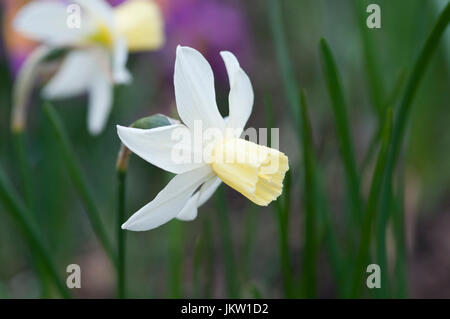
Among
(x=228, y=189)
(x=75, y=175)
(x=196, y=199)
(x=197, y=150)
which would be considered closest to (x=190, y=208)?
(x=196, y=199)

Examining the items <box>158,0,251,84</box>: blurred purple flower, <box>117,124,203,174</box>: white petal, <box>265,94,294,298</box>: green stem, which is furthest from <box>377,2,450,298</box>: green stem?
<box>158,0,251,84</box>: blurred purple flower

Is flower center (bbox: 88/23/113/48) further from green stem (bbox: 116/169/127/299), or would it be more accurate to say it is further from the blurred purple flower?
the blurred purple flower

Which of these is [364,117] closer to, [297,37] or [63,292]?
[297,37]

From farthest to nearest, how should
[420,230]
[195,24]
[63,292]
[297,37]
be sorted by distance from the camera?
1. [297,37]
2. [195,24]
3. [420,230]
4. [63,292]

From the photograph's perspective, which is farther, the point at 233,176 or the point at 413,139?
the point at 413,139

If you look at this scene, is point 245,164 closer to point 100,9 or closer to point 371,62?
point 371,62

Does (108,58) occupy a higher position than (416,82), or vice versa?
(108,58)
